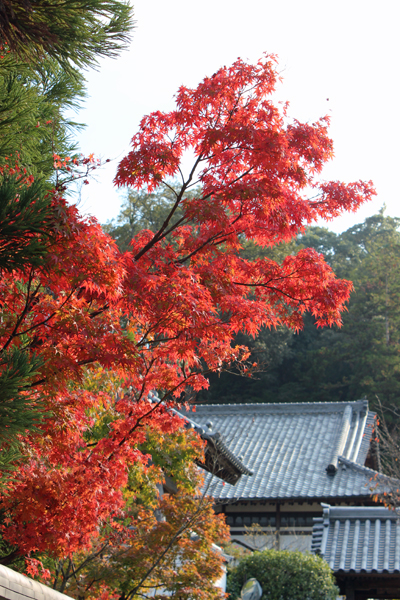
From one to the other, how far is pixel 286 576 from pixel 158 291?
357 inches

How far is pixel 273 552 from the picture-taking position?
11.8 meters

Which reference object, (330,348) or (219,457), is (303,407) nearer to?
(219,457)

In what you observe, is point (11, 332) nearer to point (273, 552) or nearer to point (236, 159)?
point (236, 159)

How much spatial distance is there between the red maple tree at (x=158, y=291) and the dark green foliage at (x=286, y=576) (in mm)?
6600

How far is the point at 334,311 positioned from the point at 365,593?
8821mm

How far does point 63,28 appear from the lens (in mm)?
4383

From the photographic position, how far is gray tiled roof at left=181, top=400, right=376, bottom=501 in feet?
55.5

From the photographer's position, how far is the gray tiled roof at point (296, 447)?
55.5 ft

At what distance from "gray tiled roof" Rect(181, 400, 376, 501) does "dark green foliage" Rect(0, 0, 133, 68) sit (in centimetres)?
1287

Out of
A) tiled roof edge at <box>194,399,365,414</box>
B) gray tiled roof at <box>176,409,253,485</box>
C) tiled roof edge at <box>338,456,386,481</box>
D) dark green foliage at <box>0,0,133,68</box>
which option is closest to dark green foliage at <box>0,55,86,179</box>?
dark green foliage at <box>0,0,133,68</box>

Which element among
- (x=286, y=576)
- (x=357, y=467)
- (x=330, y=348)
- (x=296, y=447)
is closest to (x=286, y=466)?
(x=296, y=447)

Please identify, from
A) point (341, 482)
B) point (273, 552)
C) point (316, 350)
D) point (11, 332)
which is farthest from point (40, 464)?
point (316, 350)

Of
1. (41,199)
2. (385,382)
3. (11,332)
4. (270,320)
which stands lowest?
(11,332)

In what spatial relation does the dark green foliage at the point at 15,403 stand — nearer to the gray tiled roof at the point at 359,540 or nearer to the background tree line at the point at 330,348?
the gray tiled roof at the point at 359,540
